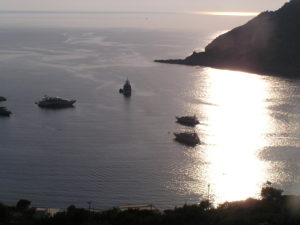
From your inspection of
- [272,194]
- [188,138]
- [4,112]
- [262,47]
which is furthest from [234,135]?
[262,47]

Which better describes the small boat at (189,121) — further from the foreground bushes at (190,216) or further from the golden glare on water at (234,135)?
the foreground bushes at (190,216)

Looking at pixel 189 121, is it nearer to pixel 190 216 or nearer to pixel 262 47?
pixel 190 216

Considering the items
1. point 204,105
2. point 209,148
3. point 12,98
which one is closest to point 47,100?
point 12,98

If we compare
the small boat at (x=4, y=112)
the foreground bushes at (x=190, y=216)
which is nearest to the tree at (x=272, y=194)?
the foreground bushes at (x=190, y=216)

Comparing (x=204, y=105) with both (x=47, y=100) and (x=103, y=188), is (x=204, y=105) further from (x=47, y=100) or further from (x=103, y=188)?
(x=103, y=188)

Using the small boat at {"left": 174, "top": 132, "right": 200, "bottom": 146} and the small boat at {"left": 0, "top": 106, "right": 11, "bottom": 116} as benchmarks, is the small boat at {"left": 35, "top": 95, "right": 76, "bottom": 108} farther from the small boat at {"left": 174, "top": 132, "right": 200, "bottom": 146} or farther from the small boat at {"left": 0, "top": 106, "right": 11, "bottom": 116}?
the small boat at {"left": 174, "top": 132, "right": 200, "bottom": 146}

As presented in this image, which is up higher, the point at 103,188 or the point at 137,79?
the point at 137,79
